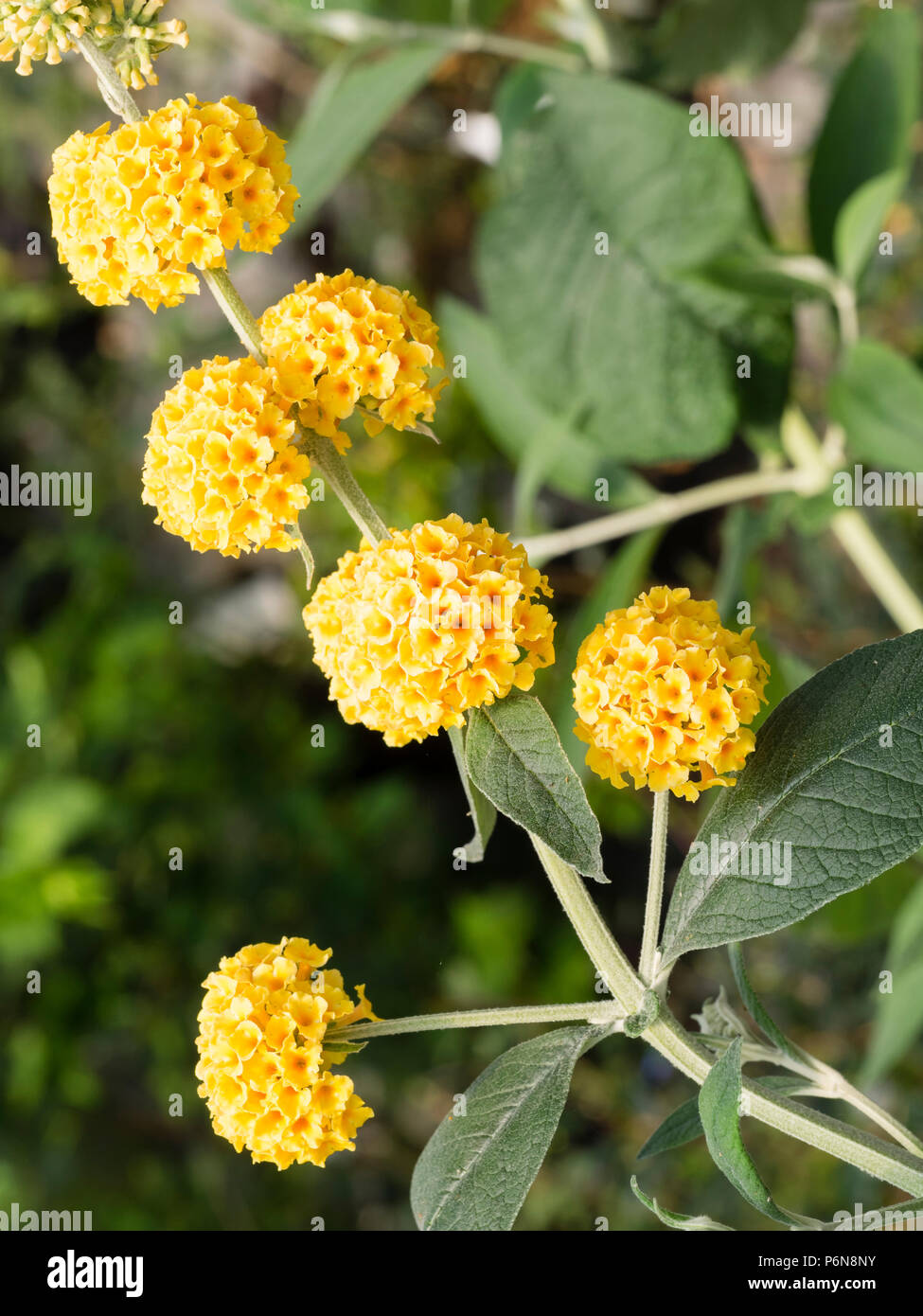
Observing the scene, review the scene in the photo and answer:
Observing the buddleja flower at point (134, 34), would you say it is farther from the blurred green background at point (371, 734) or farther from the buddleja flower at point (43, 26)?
the blurred green background at point (371, 734)

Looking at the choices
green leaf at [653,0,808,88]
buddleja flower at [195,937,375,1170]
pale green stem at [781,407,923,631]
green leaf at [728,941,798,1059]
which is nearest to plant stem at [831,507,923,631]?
pale green stem at [781,407,923,631]

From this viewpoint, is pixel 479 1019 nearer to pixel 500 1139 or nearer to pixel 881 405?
pixel 500 1139

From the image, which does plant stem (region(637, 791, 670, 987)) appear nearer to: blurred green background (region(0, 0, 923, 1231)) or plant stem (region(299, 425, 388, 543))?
plant stem (region(299, 425, 388, 543))

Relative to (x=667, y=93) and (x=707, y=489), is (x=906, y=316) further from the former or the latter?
(x=707, y=489)

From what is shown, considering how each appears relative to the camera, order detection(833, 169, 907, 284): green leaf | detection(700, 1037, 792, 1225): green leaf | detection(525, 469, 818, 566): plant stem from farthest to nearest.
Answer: detection(525, 469, 818, 566): plant stem < detection(833, 169, 907, 284): green leaf < detection(700, 1037, 792, 1225): green leaf

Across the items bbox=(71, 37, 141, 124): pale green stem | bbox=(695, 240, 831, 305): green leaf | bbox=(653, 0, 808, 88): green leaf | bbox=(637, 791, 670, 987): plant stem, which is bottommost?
bbox=(637, 791, 670, 987): plant stem

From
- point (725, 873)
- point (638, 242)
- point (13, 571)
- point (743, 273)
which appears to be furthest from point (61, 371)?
point (725, 873)
